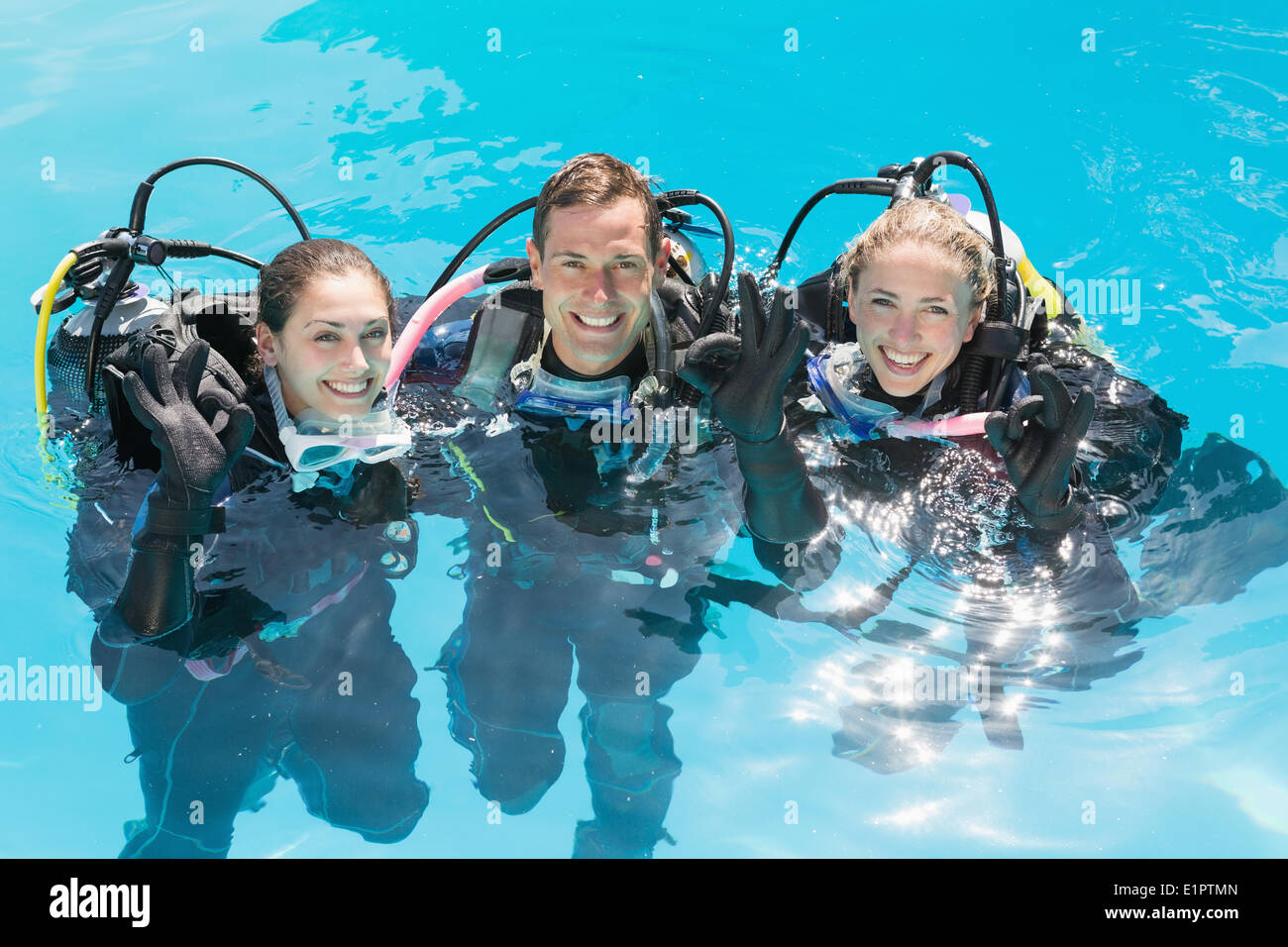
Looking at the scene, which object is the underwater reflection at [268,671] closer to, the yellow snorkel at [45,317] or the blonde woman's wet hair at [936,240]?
the yellow snorkel at [45,317]

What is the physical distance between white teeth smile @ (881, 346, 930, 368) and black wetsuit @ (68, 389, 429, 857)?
163 cm

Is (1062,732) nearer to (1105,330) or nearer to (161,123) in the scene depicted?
(1105,330)

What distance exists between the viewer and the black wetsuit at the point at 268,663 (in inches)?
123

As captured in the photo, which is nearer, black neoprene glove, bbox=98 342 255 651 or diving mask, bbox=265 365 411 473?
black neoprene glove, bbox=98 342 255 651

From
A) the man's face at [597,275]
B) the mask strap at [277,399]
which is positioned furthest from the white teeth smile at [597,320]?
the mask strap at [277,399]

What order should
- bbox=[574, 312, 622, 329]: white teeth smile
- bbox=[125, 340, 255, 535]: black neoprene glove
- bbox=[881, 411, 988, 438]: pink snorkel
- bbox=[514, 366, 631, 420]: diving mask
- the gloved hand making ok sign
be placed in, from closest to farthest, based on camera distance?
1. bbox=[125, 340, 255, 535]: black neoprene glove
2. the gloved hand making ok sign
3. bbox=[881, 411, 988, 438]: pink snorkel
4. bbox=[574, 312, 622, 329]: white teeth smile
5. bbox=[514, 366, 631, 420]: diving mask

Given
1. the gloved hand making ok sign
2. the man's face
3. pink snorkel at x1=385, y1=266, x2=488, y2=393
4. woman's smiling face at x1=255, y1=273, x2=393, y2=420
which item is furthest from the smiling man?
woman's smiling face at x1=255, y1=273, x2=393, y2=420

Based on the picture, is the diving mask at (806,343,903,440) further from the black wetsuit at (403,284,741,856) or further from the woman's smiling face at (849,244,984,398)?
the black wetsuit at (403,284,741,856)

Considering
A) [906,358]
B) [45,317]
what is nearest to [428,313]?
[45,317]

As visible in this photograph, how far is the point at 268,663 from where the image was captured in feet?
11.1

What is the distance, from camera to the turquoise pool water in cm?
321

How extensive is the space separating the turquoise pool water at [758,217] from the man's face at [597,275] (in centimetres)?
109

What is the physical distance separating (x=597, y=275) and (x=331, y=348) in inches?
32.7
